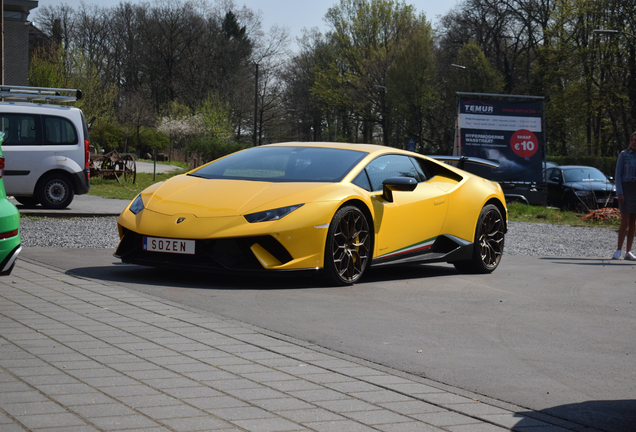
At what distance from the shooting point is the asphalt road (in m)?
3.93

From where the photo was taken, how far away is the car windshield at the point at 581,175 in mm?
23297

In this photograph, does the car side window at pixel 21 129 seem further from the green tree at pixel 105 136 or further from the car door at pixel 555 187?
the green tree at pixel 105 136

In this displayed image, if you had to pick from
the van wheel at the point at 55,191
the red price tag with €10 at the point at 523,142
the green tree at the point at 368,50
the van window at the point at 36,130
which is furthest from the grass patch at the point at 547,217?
the green tree at the point at 368,50

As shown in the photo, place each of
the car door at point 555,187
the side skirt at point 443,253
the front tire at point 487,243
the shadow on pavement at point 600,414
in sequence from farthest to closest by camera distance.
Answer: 1. the car door at point 555,187
2. the front tire at point 487,243
3. the side skirt at point 443,253
4. the shadow on pavement at point 600,414

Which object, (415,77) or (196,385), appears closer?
(196,385)

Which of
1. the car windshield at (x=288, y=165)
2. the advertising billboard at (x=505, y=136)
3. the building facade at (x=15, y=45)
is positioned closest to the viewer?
the car windshield at (x=288, y=165)

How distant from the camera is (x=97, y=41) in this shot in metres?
63.4

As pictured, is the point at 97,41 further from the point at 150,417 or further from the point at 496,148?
the point at 150,417

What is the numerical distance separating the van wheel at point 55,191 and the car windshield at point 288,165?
7.85 m

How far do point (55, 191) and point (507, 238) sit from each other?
8.53m

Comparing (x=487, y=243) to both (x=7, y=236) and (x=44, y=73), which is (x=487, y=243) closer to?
(x=7, y=236)

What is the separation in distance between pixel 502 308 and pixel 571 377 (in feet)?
7.11

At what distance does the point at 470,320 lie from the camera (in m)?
5.71

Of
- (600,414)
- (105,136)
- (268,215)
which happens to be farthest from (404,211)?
(105,136)
